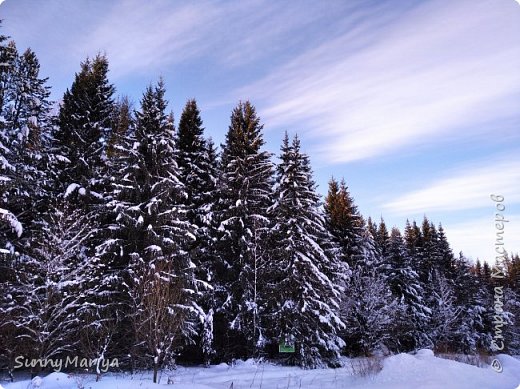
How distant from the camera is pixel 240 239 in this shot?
74.6 feet

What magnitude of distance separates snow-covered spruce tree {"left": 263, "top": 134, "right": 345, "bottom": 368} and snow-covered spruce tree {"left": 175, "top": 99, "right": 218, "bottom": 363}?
3739 mm

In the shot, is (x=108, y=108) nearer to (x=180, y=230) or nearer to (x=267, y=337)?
(x=180, y=230)

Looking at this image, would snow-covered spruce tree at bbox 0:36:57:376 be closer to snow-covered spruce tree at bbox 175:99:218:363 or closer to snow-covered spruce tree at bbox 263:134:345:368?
snow-covered spruce tree at bbox 175:99:218:363

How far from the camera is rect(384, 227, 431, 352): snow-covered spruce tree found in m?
33.9

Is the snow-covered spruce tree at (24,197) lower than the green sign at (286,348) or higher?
higher

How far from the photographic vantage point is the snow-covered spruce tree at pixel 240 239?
21.7 metres

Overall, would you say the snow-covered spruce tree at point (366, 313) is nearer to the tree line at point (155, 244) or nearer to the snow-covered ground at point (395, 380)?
the tree line at point (155, 244)

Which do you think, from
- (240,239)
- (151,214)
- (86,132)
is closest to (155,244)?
(151,214)

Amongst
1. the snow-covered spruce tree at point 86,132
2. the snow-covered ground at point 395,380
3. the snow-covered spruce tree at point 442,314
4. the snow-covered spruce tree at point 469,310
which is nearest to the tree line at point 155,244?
the snow-covered spruce tree at point 86,132

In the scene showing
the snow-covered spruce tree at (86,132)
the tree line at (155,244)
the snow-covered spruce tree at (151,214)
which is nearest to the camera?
the tree line at (155,244)

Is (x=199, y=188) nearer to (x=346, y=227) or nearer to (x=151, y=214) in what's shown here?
(x=151, y=214)

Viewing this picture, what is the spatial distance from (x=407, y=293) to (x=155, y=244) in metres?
26.4

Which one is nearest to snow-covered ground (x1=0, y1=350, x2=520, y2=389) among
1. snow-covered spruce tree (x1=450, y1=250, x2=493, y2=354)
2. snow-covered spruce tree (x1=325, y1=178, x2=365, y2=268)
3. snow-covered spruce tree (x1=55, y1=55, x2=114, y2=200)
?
snow-covered spruce tree (x1=55, y1=55, x2=114, y2=200)

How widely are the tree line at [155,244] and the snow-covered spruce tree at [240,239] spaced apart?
0.30 feet
